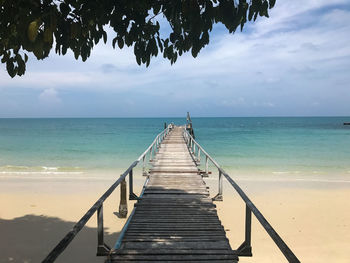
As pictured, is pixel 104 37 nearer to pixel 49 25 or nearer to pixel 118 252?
pixel 49 25

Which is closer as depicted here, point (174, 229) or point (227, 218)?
point (174, 229)

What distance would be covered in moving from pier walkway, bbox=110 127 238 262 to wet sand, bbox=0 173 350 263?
2.17 meters

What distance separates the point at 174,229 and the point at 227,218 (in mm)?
5566

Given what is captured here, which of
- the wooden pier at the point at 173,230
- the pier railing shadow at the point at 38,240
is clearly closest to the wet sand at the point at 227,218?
the pier railing shadow at the point at 38,240

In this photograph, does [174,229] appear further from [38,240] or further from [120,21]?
[38,240]

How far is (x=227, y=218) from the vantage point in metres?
9.78

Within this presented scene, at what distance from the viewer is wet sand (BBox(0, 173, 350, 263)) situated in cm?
736

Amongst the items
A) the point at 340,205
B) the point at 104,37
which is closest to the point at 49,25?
the point at 104,37

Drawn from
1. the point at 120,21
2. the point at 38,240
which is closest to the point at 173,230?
the point at 120,21

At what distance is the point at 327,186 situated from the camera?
49.4 ft

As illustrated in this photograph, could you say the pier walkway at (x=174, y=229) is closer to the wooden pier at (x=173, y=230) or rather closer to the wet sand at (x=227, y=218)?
the wooden pier at (x=173, y=230)

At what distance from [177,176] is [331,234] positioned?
4866 mm

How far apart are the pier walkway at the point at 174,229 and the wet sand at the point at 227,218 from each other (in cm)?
217

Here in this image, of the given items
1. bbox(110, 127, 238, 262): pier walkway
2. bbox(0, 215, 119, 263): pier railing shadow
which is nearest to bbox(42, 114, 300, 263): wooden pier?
bbox(110, 127, 238, 262): pier walkway
